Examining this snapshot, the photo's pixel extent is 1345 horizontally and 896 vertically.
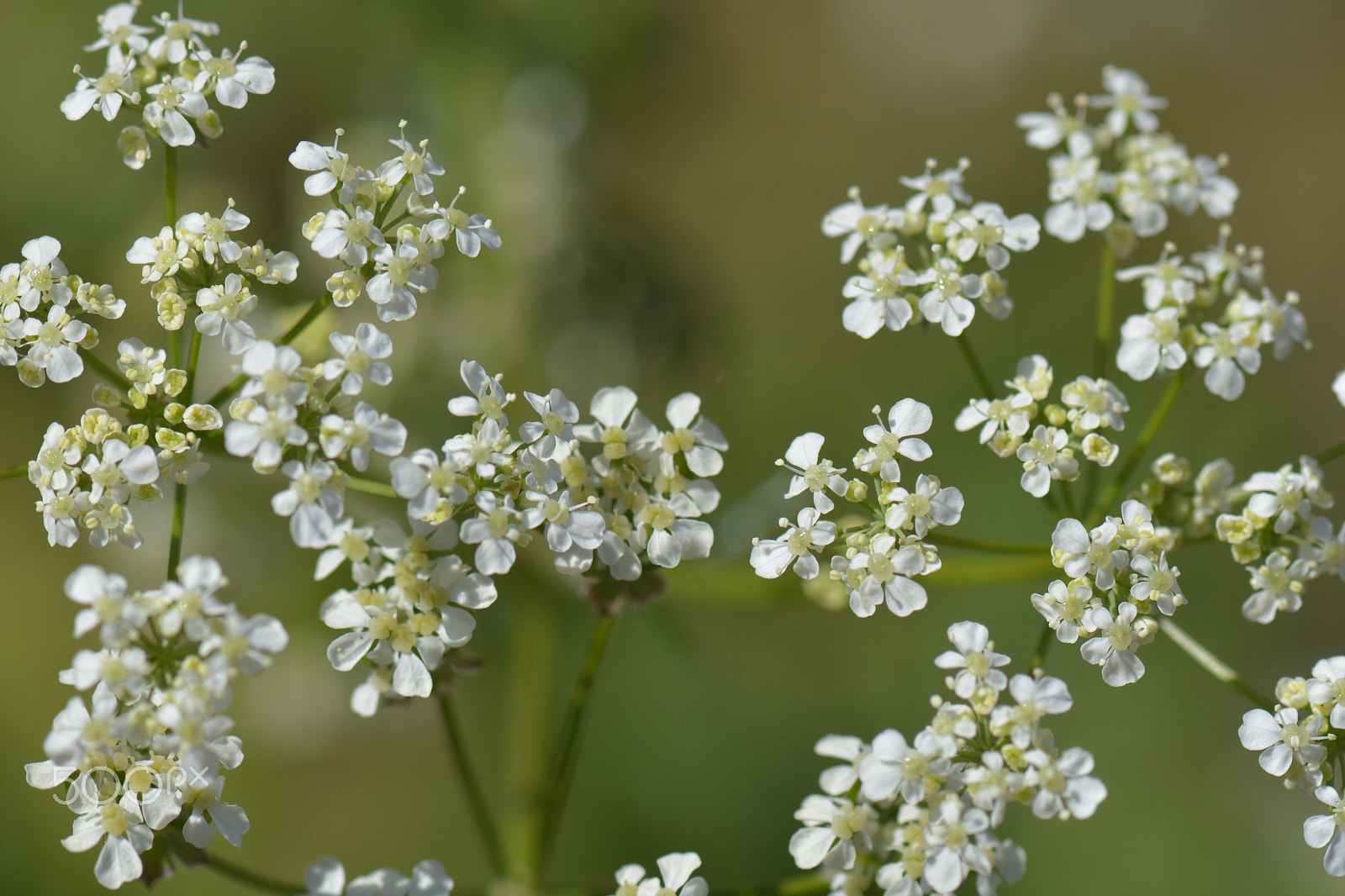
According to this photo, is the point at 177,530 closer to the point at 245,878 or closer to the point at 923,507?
the point at 245,878

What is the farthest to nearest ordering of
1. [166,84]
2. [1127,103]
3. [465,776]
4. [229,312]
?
[1127,103]
[465,776]
[166,84]
[229,312]

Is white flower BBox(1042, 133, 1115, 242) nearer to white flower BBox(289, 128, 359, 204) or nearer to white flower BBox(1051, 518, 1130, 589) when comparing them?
white flower BBox(1051, 518, 1130, 589)

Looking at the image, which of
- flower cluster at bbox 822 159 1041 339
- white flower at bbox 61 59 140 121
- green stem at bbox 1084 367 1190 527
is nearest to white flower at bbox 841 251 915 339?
flower cluster at bbox 822 159 1041 339

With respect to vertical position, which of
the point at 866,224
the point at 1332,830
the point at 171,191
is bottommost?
the point at 1332,830

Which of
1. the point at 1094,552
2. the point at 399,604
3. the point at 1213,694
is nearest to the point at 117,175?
the point at 399,604

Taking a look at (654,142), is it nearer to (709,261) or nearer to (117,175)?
(709,261)

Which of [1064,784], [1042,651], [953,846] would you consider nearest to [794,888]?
[953,846]
